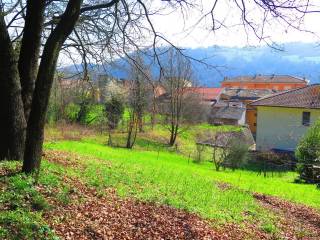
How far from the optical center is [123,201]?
912 centimetres

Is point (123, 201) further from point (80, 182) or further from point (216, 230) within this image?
point (216, 230)

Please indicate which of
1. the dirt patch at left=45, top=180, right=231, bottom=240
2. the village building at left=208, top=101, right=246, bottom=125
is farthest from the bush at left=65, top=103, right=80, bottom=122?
the dirt patch at left=45, top=180, right=231, bottom=240

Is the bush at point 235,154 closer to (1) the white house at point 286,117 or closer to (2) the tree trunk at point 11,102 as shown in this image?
(1) the white house at point 286,117

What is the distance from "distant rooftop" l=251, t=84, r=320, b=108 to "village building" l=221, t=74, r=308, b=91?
2613 inches

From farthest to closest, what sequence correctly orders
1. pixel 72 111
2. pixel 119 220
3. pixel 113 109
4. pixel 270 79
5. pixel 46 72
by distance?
1. pixel 270 79
2. pixel 72 111
3. pixel 113 109
4. pixel 46 72
5. pixel 119 220

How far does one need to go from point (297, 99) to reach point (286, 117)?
215 cm

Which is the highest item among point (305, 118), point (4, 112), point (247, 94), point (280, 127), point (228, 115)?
point (247, 94)

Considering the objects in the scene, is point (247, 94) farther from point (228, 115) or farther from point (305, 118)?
point (305, 118)

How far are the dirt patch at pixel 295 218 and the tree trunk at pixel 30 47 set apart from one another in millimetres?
6781

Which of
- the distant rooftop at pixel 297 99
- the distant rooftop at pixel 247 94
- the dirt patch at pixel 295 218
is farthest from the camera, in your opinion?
the distant rooftop at pixel 247 94

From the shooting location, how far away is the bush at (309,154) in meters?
28.6

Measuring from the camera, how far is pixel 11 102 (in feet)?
31.2

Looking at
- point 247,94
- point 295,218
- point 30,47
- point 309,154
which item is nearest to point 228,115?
point 247,94

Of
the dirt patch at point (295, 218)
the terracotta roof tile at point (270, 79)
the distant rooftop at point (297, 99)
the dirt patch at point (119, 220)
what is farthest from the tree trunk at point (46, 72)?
the terracotta roof tile at point (270, 79)
